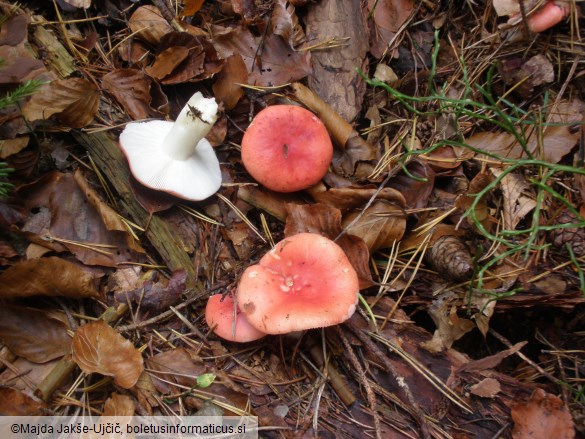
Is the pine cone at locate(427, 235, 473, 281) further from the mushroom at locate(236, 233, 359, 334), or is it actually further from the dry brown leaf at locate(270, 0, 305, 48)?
the dry brown leaf at locate(270, 0, 305, 48)

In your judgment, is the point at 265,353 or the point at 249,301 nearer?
the point at 249,301

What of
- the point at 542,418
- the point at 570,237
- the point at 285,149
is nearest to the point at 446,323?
the point at 542,418

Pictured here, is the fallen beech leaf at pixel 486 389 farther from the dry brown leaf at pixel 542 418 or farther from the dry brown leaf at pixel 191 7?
the dry brown leaf at pixel 191 7

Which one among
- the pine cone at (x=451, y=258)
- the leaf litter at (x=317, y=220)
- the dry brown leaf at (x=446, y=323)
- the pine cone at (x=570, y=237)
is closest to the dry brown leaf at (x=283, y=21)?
the leaf litter at (x=317, y=220)

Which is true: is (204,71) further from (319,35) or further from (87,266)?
(87,266)

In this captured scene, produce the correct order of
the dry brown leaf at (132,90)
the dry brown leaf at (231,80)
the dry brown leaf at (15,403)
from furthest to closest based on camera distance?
the dry brown leaf at (231,80) → the dry brown leaf at (132,90) → the dry brown leaf at (15,403)

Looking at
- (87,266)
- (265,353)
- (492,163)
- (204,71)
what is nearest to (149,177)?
(87,266)
